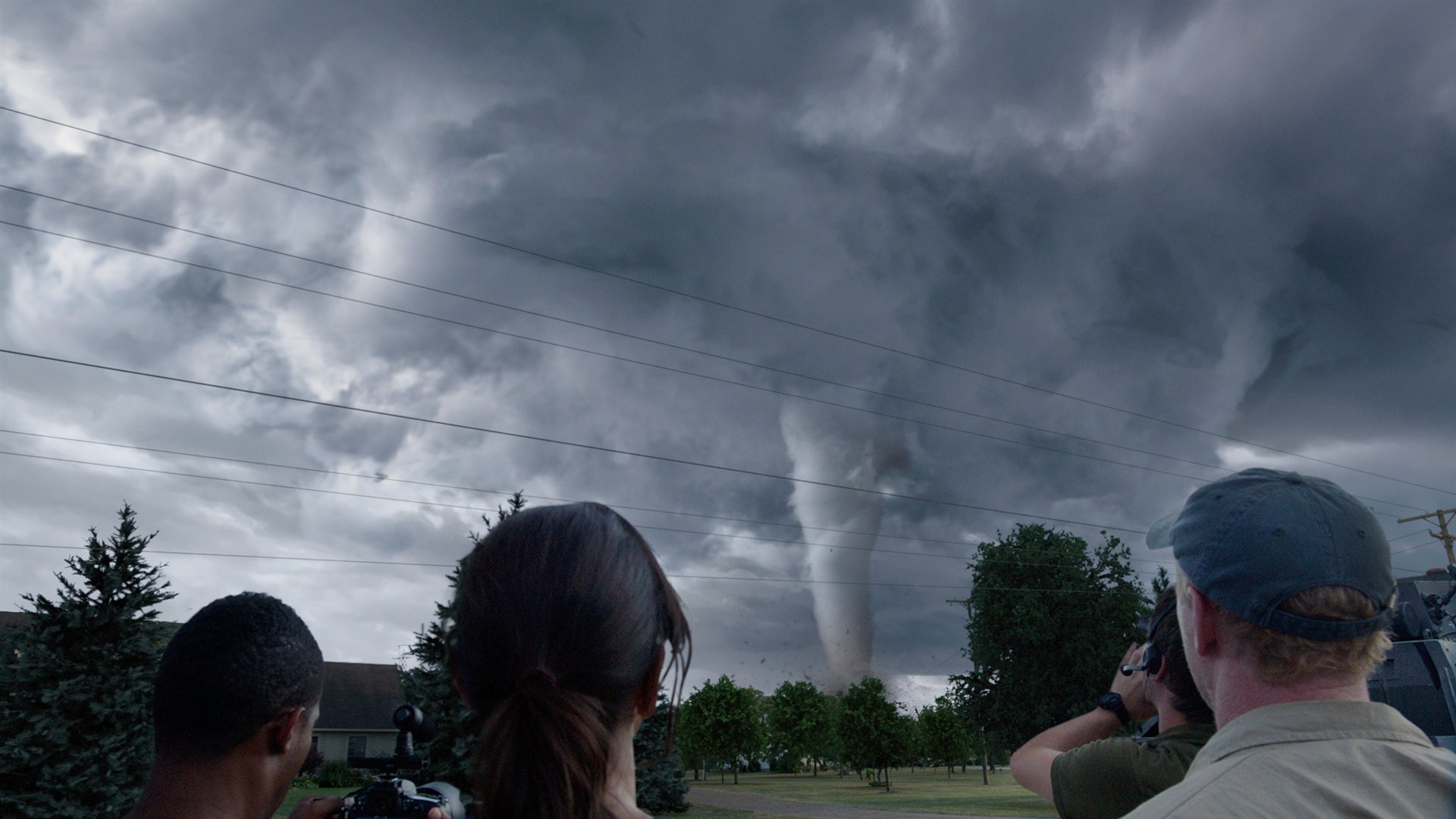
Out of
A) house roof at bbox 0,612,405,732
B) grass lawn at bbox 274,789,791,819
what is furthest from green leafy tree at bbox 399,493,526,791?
house roof at bbox 0,612,405,732

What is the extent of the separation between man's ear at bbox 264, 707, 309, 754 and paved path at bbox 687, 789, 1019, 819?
41.0 meters

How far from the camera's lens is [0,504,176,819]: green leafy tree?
2183 centimetres

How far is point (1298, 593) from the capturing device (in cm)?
180

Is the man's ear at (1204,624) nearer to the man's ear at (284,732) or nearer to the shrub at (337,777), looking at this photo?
the man's ear at (284,732)

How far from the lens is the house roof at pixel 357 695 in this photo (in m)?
68.6

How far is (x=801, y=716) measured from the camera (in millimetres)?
89125

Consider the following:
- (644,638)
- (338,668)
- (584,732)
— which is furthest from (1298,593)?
(338,668)

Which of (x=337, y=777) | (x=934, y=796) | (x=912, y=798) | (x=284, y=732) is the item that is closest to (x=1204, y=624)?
(x=284, y=732)

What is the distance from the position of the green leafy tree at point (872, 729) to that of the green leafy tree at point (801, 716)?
14.0 metres

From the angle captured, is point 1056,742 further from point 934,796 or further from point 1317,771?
point 934,796

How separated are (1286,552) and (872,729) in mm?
75636

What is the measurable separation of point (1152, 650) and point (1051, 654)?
167ft

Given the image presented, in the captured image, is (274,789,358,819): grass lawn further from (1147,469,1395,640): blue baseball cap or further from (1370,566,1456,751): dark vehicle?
(1147,469,1395,640): blue baseball cap

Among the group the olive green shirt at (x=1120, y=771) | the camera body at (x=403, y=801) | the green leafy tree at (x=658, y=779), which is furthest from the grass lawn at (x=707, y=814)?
the camera body at (x=403, y=801)
